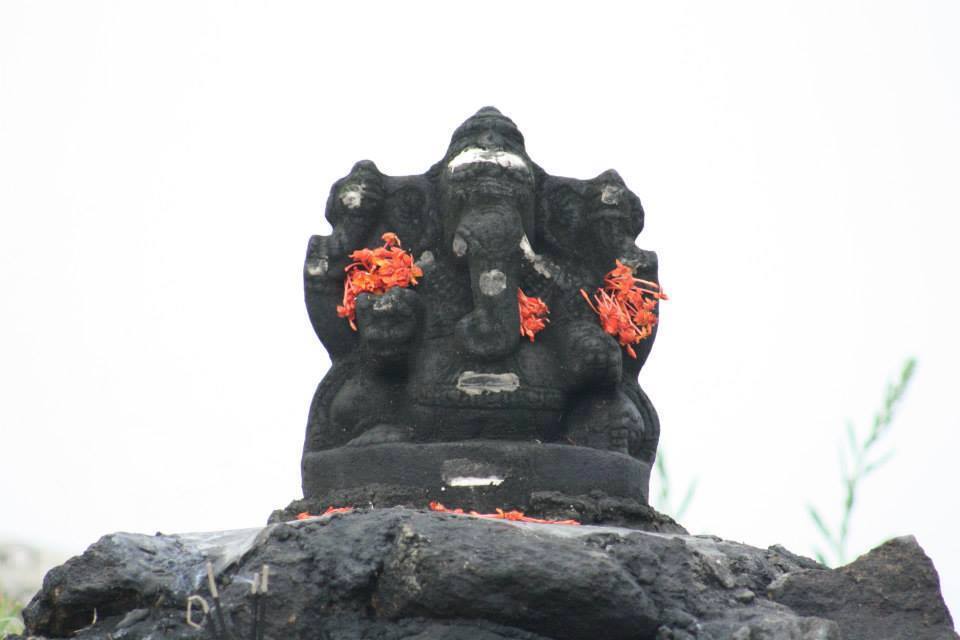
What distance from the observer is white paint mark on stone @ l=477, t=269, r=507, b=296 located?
6090 millimetres

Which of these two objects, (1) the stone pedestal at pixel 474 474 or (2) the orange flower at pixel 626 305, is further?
(2) the orange flower at pixel 626 305

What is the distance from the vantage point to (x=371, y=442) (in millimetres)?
5957

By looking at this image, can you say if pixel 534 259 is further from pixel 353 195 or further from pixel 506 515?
pixel 506 515

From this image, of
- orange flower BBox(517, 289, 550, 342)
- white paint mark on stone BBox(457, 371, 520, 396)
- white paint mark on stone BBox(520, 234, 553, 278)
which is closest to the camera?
white paint mark on stone BBox(457, 371, 520, 396)

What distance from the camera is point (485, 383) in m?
6.02

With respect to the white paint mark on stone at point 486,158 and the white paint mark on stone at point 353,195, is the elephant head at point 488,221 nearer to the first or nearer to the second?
the white paint mark on stone at point 486,158

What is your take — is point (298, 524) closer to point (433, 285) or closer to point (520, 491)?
point (520, 491)

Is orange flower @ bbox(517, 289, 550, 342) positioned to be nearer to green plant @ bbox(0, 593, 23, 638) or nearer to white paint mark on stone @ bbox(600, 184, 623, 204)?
white paint mark on stone @ bbox(600, 184, 623, 204)

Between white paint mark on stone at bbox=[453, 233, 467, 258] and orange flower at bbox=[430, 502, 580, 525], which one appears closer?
orange flower at bbox=[430, 502, 580, 525]

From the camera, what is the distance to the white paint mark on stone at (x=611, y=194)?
21.4 ft

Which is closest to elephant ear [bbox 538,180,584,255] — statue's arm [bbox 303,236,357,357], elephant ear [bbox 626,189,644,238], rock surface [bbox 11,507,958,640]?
elephant ear [bbox 626,189,644,238]

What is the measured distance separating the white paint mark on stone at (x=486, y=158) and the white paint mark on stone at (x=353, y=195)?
46 cm

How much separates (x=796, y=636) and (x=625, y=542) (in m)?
0.70

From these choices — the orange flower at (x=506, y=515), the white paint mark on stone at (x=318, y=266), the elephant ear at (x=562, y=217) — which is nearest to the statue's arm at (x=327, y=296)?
the white paint mark on stone at (x=318, y=266)
